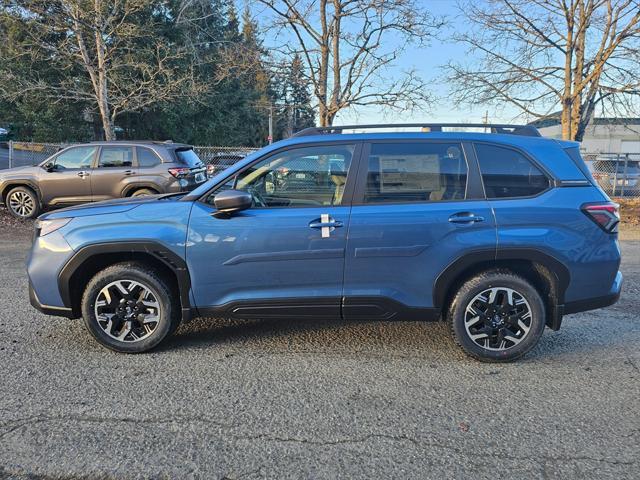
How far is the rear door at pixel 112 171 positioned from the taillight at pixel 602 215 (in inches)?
342

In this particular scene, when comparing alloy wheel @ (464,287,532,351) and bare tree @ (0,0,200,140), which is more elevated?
bare tree @ (0,0,200,140)

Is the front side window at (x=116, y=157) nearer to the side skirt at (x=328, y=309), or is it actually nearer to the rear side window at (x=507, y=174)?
the side skirt at (x=328, y=309)

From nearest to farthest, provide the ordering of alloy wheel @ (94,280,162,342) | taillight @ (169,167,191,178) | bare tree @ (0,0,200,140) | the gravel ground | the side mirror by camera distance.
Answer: the gravel ground < the side mirror < alloy wheel @ (94,280,162,342) < taillight @ (169,167,191,178) < bare tree @ (0,0,200,140)

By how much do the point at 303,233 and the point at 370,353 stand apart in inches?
46.0

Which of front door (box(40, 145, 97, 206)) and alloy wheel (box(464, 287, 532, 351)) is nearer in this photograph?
alloy wheel (box(464, 287, 532, 351))

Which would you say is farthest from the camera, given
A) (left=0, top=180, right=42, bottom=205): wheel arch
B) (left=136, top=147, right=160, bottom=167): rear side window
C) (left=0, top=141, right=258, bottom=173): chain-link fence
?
(left=0, top=141, right=258, bottom=173): chain-link fence

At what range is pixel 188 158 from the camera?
10.3 metres

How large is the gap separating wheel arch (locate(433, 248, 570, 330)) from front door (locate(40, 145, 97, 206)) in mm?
8685

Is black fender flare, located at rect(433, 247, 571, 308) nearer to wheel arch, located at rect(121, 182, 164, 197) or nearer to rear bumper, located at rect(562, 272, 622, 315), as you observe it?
rear bumper, located at rect(562, 272, 622, 315)

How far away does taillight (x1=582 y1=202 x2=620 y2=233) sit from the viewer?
12.0ft

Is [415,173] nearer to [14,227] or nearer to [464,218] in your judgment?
[464,218]

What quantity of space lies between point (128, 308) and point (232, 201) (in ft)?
4.10

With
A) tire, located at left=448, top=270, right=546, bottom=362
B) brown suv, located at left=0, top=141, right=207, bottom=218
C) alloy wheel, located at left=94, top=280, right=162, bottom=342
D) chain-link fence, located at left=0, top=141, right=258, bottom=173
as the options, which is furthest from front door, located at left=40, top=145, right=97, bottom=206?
tire, located at left=448, top=270, right=546, bottom=362

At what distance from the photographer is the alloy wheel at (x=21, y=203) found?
34.1 ft
